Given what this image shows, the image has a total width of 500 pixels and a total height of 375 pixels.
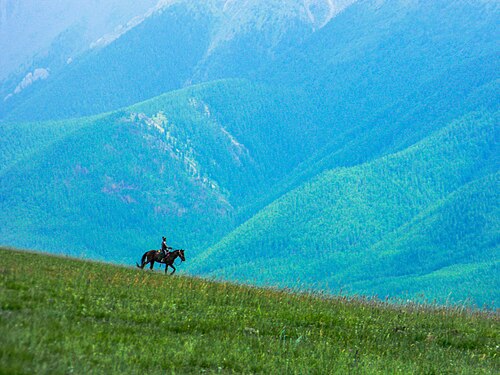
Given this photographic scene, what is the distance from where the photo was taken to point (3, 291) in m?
23.7

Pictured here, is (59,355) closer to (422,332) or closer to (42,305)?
(42,305)

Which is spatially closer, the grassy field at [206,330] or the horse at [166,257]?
the grassy field at [206,330]

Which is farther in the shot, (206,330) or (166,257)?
(166,257)

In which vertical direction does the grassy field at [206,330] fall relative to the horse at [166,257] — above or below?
below

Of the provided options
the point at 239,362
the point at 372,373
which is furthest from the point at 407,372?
the point at 239,362

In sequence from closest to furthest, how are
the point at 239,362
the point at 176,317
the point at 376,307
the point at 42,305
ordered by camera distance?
1. the point at 239,362
2. the point at 42,305
3. the point at 176,317
4. the point at 376,307

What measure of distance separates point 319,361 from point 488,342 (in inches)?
364

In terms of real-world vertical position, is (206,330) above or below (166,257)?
below

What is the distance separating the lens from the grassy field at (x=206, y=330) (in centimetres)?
1867

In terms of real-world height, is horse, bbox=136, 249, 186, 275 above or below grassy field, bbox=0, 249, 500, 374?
above

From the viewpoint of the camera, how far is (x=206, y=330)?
Answer: 80.0 ft

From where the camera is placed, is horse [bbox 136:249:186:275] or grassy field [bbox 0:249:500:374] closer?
grassy field [bbox 0:249:500:374]

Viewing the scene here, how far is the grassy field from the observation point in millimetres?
18672

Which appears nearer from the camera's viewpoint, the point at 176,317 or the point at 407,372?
the point at 407,372
